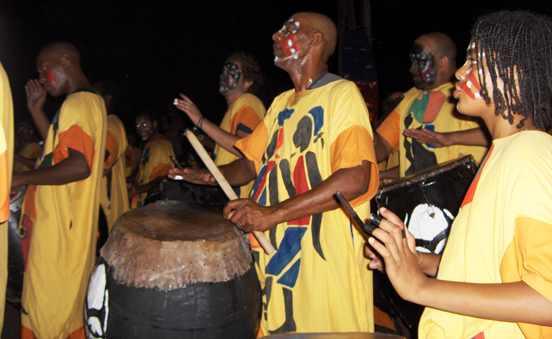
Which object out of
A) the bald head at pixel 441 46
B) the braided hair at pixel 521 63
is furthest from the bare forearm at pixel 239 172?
the bald head at pixel 441 46

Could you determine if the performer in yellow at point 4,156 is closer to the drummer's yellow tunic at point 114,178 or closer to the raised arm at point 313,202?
the raised arm at point 313,202

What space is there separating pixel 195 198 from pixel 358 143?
2650mm

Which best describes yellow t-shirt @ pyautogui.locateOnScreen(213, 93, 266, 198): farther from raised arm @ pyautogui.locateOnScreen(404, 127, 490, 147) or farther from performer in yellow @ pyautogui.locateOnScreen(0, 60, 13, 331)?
performer in yellow @ pyautogui.locateOnScreen(0, 60, 13, 331)

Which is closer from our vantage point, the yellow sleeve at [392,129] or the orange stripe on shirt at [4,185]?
the orange stripe on shirt at [4,185]

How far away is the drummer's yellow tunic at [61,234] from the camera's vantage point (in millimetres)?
2547

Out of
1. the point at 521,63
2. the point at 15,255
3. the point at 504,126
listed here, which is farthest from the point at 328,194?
the point at 15,255

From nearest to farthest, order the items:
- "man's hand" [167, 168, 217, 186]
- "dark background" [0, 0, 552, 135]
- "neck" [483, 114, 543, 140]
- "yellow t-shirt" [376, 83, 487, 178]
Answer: "neck" [483, 114, 543, 140] → "man's hand" [167, 168, 217, 186] → "yellow t-shirt" [376, 83, 487, 178] → "dark background" [0, 0, 552, 135]

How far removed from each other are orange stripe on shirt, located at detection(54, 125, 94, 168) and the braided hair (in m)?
2.47

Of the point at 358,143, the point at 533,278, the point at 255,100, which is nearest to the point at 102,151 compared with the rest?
the point at 255,100

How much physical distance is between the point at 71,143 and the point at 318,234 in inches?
73.4

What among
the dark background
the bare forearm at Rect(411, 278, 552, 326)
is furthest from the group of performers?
the dark background

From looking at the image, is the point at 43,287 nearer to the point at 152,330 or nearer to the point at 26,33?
the point at 152,330

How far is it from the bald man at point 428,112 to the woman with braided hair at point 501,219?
1718mm

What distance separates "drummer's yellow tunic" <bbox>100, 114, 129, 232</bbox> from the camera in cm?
353
